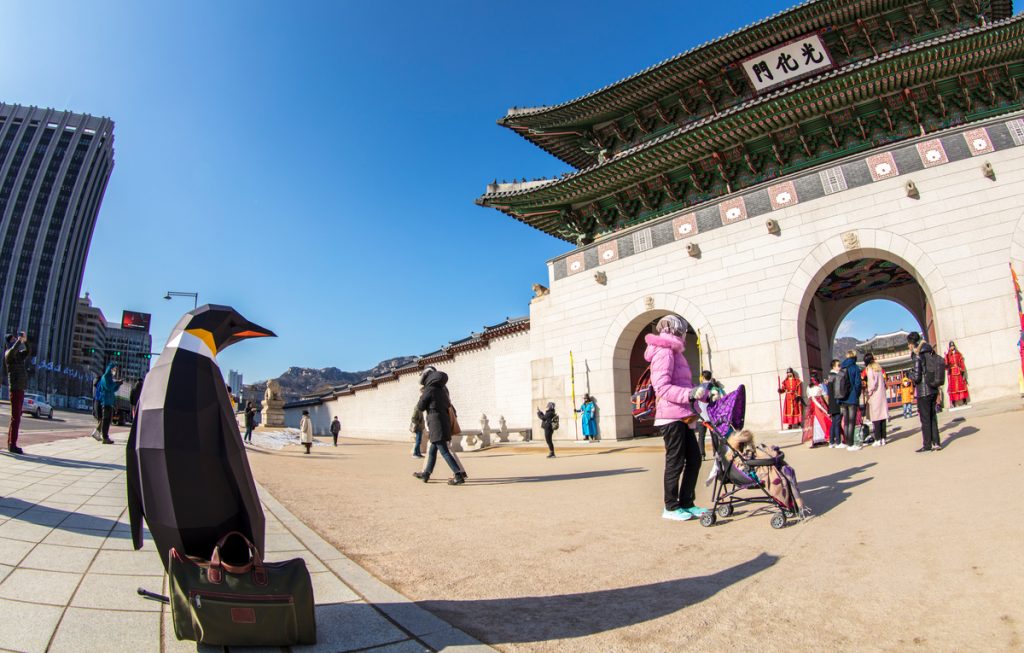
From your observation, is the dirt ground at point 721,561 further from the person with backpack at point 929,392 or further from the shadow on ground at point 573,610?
the person with backpack at point 929,392

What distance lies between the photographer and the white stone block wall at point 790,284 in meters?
9.71

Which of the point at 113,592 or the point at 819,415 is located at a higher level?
the point at 819,415

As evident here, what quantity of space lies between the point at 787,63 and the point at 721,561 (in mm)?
14763

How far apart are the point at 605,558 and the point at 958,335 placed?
10484 mm

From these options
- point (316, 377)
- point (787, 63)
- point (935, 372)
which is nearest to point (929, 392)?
point (935, 372)

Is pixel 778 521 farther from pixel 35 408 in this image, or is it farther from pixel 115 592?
pixel 35 408

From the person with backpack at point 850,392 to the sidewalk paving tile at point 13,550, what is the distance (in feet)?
29.1

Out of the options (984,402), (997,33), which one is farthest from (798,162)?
(984,402)

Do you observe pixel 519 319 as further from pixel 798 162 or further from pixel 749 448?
pixel 749 448

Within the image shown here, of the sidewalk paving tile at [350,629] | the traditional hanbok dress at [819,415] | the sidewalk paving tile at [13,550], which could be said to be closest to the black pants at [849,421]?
the traditional hanbok dress at [819,415]

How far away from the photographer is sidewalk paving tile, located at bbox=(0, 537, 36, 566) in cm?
253

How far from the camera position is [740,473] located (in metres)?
4.02

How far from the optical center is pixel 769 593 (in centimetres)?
242

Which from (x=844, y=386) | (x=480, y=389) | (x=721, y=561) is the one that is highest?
(x=480, y=389)
